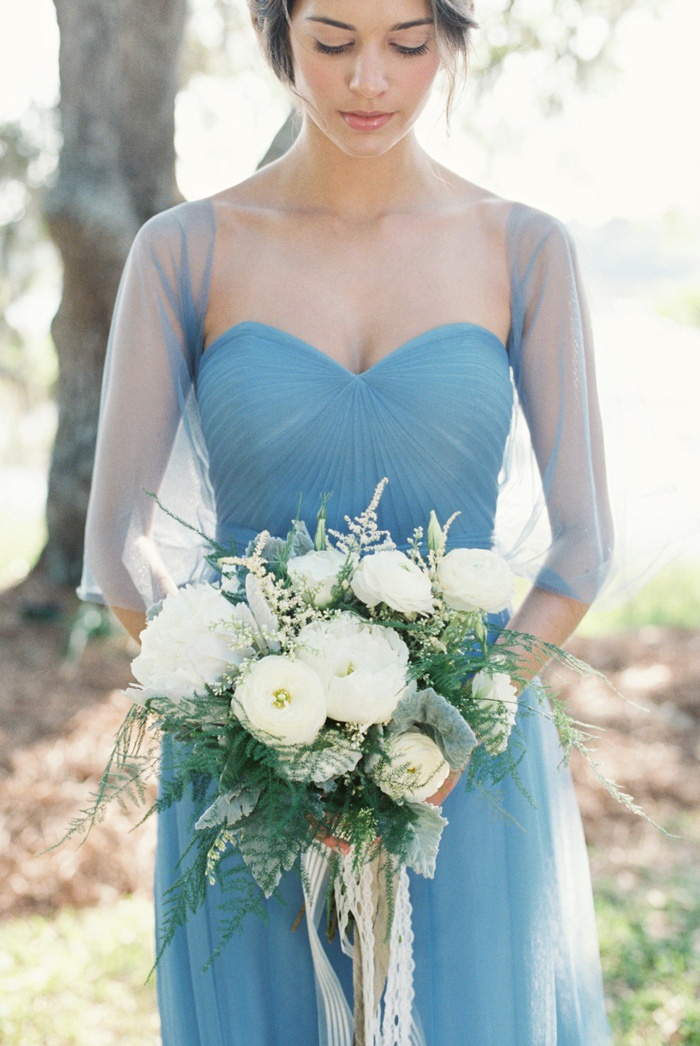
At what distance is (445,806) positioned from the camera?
191 cm

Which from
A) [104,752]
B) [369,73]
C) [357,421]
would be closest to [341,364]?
[357,421]

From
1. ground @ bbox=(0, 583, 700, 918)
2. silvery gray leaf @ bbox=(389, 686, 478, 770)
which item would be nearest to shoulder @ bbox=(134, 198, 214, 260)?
silvery gray leaf @ bbox=(389, 686, 478, 770)

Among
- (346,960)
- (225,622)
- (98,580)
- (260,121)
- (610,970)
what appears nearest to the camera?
(225,622)

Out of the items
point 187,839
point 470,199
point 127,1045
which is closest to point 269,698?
point 187,839

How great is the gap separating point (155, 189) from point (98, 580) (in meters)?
5.04

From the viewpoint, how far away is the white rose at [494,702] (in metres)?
1.45

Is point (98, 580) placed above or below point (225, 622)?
below

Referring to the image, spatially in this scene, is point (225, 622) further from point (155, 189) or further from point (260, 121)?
point (260, 121)

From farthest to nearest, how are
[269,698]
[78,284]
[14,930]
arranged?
1. [78,284]
2. [14,930]
3. [269,698]

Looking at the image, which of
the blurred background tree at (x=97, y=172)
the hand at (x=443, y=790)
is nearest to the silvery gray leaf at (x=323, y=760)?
the hand at (x=443, y=790)

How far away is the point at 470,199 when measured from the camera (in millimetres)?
2170

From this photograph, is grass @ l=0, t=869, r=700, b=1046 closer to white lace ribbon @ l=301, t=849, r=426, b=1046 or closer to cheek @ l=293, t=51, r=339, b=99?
white lace ribbon @ l=301, t=849, r=426, b=1046

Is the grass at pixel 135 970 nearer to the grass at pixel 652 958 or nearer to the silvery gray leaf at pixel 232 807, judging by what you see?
the grass at pixel 652 958

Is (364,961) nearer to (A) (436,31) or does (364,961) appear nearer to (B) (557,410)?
(B) (557,410)
